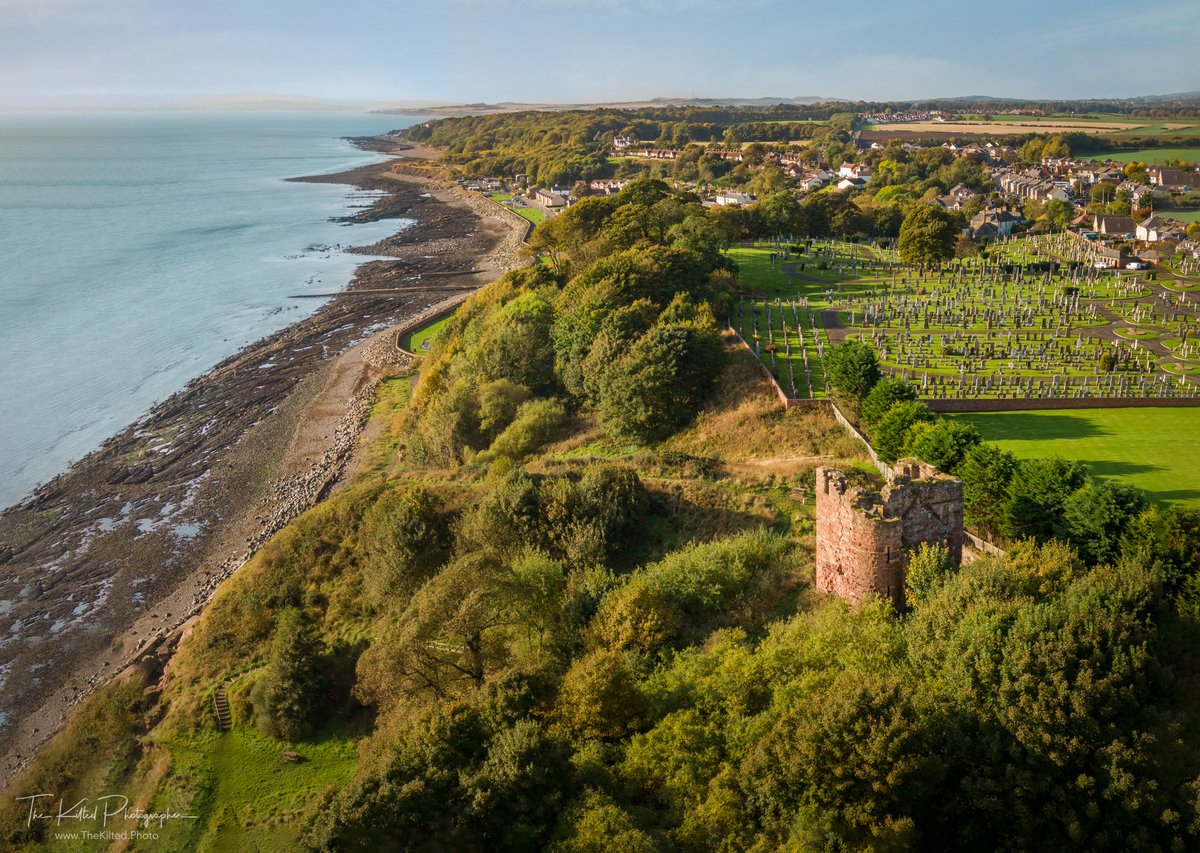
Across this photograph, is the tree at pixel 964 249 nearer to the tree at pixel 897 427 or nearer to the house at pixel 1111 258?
the house at pixel 1111 258

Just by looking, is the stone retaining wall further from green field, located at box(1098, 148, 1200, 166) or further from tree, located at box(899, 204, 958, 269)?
green field, located at box(1098, 148, 1200, 166)

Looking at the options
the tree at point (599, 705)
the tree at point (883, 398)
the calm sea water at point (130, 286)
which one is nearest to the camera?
the tree at point (599, 705)

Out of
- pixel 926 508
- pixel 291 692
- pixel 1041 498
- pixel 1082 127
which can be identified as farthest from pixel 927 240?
pixel 1082 127

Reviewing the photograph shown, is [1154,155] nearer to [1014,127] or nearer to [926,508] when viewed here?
[1014,127]

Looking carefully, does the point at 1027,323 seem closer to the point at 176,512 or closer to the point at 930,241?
the point at 930,241

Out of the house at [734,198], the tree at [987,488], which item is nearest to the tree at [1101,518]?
the tree at [987,488]

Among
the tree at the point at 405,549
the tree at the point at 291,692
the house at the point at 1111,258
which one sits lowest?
the tree at the point at 291,692

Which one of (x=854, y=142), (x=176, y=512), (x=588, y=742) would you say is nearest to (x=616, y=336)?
(x=176, y=512)
